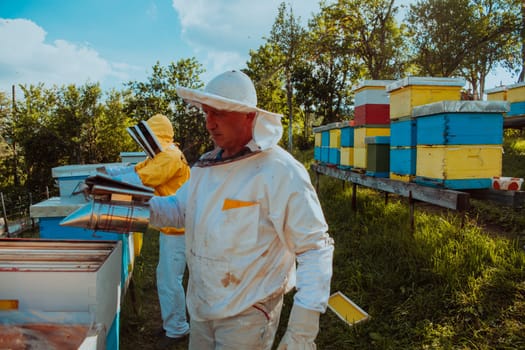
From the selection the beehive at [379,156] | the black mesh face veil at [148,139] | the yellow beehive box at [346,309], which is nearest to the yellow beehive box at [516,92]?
the beehive at [379,156]

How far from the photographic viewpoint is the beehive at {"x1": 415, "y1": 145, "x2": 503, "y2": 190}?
3.32m

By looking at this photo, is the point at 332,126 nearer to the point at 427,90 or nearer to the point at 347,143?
the point at 347,143

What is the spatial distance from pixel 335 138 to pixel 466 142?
123 inches

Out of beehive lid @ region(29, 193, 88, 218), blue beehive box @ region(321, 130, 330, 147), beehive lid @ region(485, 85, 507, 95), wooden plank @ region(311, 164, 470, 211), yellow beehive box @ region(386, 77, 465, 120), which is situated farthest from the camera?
beehive lid @ region(485, 85, 507, 95)

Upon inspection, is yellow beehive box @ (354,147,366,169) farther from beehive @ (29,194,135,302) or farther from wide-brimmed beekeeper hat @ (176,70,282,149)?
wide-brimmed beekeeper hat @ (176,70,282,149)

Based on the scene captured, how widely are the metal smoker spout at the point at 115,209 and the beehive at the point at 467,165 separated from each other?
268 centimetres

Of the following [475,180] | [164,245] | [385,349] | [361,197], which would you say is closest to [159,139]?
[164,245]

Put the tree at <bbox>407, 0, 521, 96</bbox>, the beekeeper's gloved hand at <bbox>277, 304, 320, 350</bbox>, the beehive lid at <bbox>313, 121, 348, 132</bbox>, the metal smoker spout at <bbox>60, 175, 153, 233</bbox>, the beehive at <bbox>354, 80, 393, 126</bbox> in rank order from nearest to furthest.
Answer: the beekeeper's gloved hand at <bbox>277, 304, 320, 350</bbox> < the metal smoker spout at <bbox>60, 175, 153, 233</bbox> < the beehive at <bbox>354, 80, 393, 126</bbox> < the beehive lid at <bbox>313, 121, 348, 132</bbox> < the tree at <bbox>407, 0, 521, 96</bbox>

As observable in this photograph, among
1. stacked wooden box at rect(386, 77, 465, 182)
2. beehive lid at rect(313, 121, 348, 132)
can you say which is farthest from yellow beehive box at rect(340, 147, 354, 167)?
stacked wooden box at rect(386, 77, 465, 182)

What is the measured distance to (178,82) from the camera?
15117 mm

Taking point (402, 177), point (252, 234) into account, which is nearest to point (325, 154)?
point (402, 177)

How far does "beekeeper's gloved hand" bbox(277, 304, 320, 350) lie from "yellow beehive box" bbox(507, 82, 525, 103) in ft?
28.9

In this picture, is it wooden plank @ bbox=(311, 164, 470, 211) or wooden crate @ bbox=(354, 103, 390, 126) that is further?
wooden crate @ bbox=(354, 103, 390, 126)

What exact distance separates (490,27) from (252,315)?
45.1 feet
